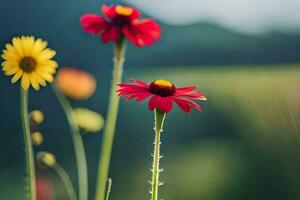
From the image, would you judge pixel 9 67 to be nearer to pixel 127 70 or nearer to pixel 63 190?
pixel 63 190

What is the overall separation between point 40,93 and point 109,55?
14 cm

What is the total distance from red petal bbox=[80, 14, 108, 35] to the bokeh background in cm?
27

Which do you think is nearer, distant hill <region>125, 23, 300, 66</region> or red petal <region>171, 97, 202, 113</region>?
red petal <region>171, 97, 202, 113</region>

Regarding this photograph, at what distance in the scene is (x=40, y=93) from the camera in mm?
852

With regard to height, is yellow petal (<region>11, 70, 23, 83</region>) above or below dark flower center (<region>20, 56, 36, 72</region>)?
below

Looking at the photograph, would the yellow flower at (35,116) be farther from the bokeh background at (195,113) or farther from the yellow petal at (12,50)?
the bokeh background at (195,113)

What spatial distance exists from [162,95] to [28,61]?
13 centimetres

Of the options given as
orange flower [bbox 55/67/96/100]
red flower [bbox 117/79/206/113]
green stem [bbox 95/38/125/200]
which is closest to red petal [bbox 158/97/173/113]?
red flower [bbox 117/79/206/113]

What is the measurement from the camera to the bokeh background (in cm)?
77

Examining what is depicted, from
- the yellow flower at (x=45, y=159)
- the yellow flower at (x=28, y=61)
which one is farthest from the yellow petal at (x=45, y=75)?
the yellow flower at (x=45, y=159)

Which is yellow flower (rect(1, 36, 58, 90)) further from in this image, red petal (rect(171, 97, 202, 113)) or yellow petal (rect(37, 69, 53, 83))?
red petal (rect(171, 97, 202, 113))

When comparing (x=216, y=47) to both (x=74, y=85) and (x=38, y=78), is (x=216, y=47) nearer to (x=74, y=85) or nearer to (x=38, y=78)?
(x=74, y=85)

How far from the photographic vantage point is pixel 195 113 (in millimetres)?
854

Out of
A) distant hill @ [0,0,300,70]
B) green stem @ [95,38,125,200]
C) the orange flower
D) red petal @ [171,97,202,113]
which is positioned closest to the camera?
red petal @ [171,97,202,113]
